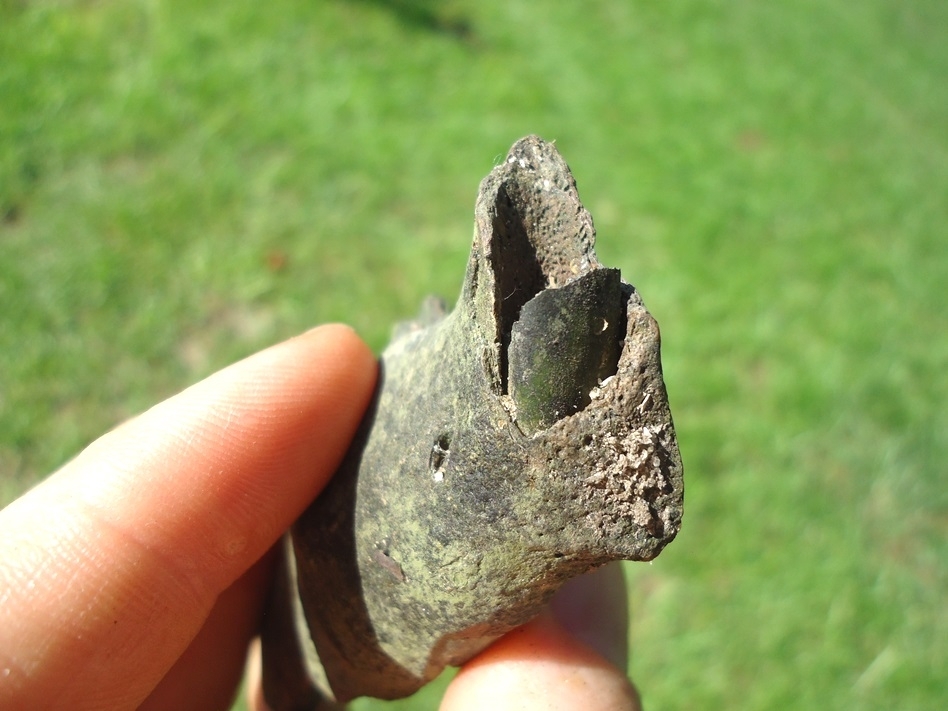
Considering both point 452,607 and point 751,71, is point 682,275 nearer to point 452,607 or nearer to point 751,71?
point 751,71

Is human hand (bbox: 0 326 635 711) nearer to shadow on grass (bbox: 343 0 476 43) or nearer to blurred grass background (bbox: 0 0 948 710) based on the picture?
blurred grass background (bbox: 0 0 948 710)

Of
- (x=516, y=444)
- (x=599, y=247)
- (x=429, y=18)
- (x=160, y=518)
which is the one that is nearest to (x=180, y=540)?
(x=160, y=518)

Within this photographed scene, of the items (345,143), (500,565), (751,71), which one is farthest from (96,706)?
(751,71)

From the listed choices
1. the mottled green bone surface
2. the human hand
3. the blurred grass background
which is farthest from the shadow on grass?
the mottled green bone surface

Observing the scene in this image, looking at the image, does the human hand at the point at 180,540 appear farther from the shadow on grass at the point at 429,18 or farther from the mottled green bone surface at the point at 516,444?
the shadow on grass at the point at 429,18

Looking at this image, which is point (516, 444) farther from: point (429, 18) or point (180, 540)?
point (429, 18)

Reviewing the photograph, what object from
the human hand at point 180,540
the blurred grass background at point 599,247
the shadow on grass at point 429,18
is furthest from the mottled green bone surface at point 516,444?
the shadow on grass at point 429,18
